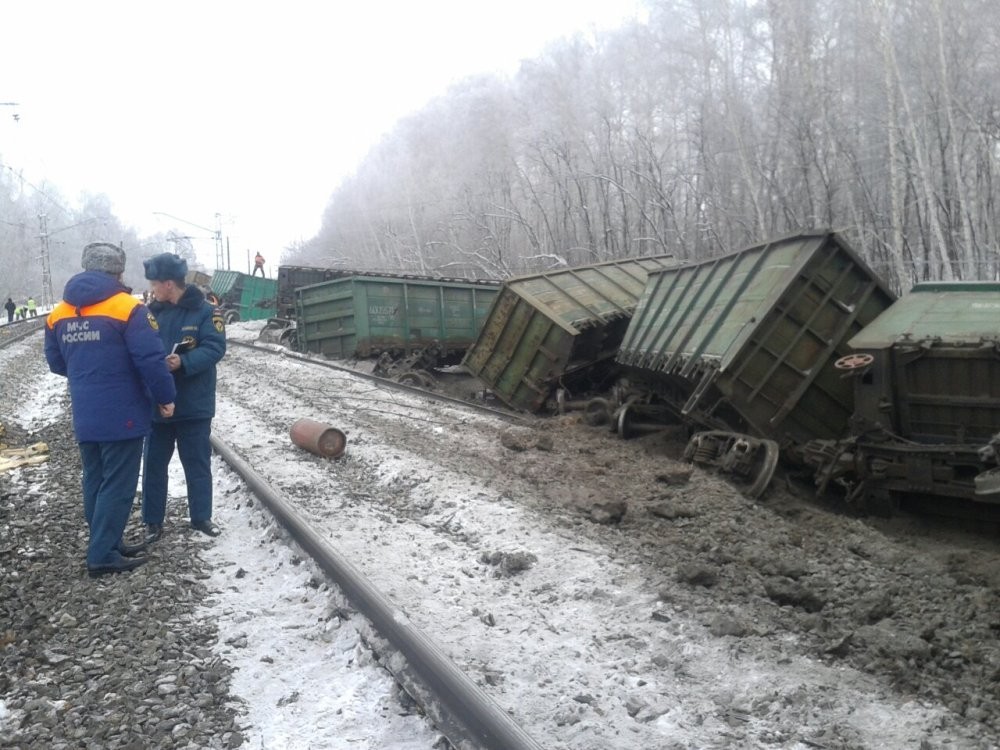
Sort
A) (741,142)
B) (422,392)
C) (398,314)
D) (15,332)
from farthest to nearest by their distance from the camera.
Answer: (15,332) < (741,142) < (398,314) < (422,392)

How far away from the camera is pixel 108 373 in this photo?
402 cm

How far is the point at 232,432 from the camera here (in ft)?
29.1

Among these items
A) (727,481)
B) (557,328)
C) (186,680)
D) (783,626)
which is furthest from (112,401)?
(557,328)

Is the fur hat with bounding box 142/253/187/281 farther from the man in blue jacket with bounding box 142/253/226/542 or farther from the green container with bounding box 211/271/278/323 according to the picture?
the green container with bounding box 211/271/278/323

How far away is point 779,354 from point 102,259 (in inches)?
222

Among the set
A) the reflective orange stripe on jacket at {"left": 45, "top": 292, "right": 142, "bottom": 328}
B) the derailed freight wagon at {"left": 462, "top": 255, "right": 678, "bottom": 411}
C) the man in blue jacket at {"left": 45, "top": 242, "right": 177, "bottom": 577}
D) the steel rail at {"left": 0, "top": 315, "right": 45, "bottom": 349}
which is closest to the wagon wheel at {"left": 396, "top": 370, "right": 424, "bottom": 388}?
the derailed freight wagon at {"left": 462, "top": 255, "right": 678, "bottom": 411}

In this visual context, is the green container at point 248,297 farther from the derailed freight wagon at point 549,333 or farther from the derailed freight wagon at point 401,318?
the derailed freight wagon at point 549,333

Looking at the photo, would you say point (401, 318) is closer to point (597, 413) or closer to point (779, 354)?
point (597, 413)

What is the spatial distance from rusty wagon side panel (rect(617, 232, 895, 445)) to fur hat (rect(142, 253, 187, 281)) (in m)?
4.63

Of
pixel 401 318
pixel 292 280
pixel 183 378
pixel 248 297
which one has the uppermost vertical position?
pixel 292 280

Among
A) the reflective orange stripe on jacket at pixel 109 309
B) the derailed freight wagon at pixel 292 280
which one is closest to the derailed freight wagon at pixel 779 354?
the reflective orange stripe on jacket at pixel 109 309

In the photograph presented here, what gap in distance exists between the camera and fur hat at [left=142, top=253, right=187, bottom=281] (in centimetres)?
452

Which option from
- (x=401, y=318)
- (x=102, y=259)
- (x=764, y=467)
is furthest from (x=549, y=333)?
(x=102, y=259)

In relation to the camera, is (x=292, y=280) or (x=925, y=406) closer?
(x=925, y=406)
